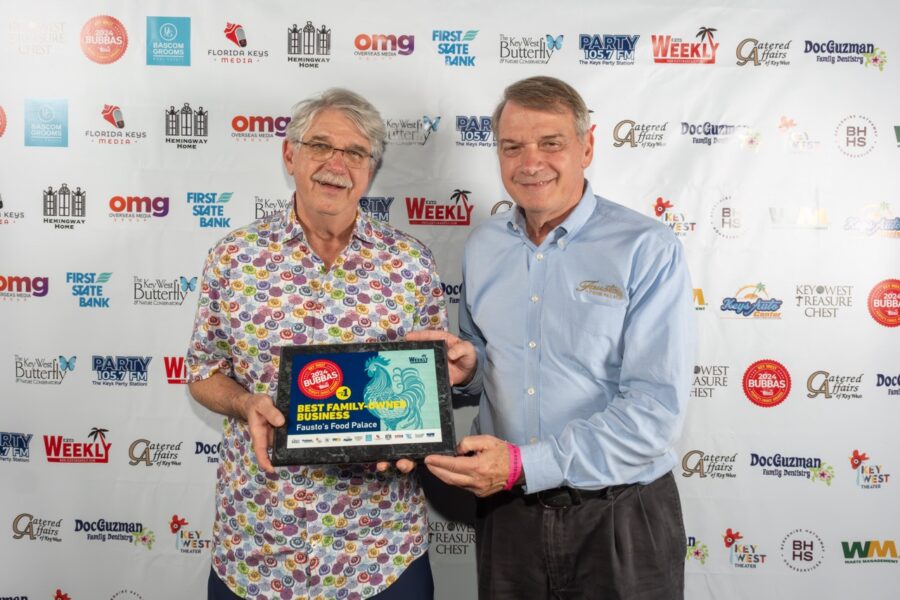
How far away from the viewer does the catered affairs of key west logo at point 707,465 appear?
259 cm

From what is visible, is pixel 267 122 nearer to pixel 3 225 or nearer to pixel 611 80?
pixel 3 225

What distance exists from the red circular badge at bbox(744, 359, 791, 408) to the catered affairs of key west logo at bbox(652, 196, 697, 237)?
1.93 feet

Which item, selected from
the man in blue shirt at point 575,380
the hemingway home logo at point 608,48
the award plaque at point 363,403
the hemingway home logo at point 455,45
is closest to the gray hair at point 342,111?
the man in blue shirt at point 575,380

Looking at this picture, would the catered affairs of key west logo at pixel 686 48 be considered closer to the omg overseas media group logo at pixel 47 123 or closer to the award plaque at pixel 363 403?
the award plaque at pixel 363 403

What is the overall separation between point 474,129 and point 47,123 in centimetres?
168

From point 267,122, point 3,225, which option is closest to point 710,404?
point 267,122

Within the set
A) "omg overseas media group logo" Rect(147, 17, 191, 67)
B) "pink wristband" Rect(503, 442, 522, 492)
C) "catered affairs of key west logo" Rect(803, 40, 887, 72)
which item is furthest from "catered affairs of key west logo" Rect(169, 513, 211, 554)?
"catered affairs of key west logo" Rect(803, 40, 887, 72)

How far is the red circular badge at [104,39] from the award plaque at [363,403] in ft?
5.45

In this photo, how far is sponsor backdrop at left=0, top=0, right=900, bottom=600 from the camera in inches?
100

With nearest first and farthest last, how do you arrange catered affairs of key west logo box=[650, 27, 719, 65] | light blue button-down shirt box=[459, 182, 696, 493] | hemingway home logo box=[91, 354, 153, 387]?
light blue button-down shirt box=[459, 182, 696, 493] < catered affairs of key west logo box=[650, 27, 719, 65] < hemingway home logo box=[91, 354, 153, 387]

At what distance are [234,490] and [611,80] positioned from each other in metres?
1.98

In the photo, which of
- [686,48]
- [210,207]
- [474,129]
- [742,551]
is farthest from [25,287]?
[742,551]

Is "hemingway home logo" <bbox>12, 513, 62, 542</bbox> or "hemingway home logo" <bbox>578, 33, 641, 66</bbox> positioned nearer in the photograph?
"hemingway home logo" <bbox>578, 33, 641, 66</bbox>

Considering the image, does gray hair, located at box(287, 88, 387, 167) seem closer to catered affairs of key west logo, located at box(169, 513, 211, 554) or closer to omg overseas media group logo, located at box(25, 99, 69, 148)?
omg overseas media group logo, located at box(25, 99, 69, 148)
